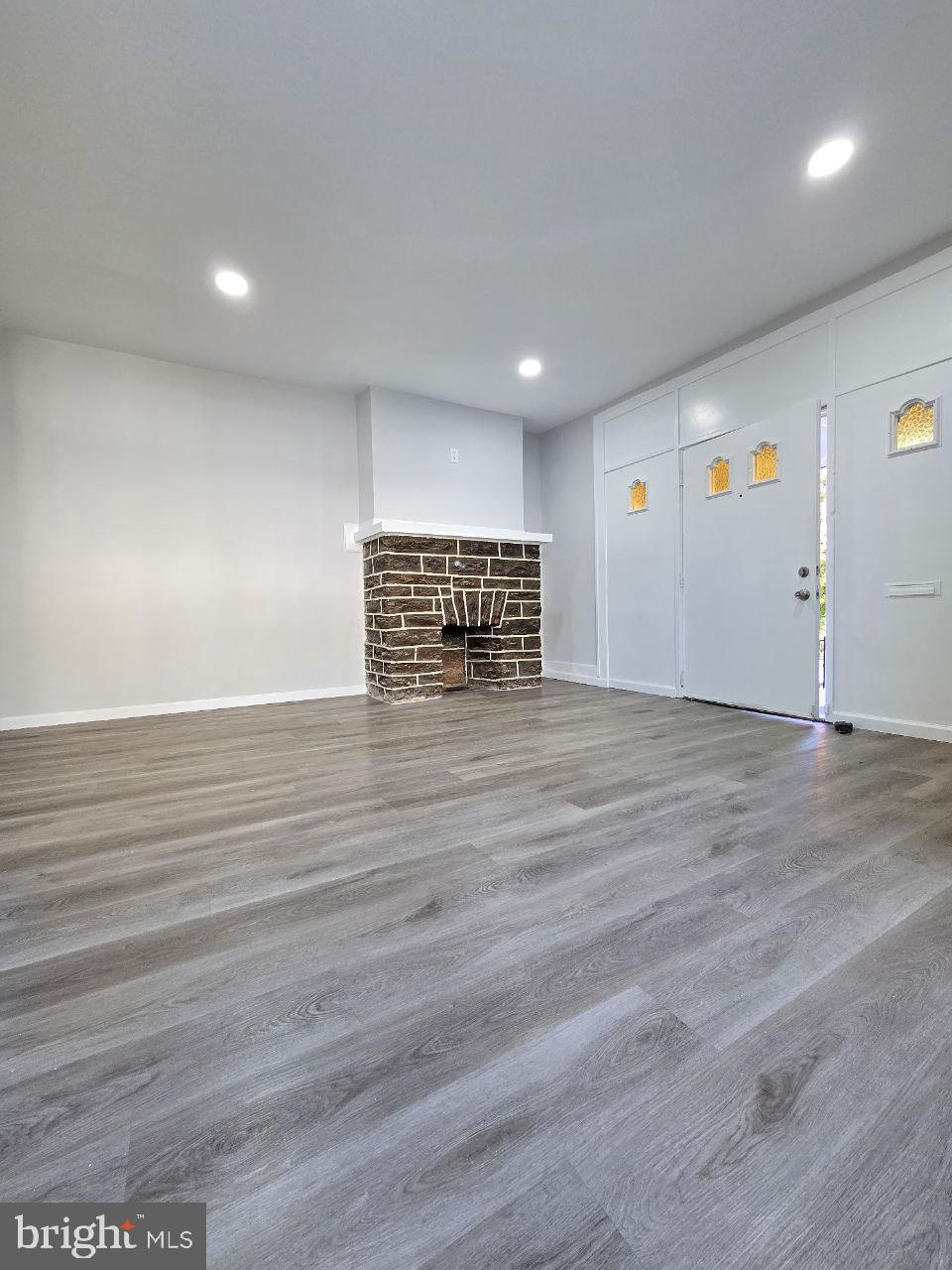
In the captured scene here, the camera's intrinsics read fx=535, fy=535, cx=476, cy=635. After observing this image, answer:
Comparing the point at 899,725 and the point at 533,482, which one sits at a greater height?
the point at 533,482

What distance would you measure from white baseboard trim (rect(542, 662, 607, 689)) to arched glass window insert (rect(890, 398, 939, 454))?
274cm

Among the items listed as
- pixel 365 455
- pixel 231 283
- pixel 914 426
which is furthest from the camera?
pixel 365 455

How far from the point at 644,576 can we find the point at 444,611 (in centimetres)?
169

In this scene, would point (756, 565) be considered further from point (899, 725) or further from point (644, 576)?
point (899, 725)

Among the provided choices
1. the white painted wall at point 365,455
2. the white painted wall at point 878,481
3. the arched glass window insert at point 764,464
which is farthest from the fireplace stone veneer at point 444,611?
the white painted wall at point 878,481

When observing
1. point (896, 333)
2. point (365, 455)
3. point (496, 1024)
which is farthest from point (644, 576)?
point (496, 1024)

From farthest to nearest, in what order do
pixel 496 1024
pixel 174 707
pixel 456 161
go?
pixel 174 707 → pixel 456 161 → pixel 496 1024

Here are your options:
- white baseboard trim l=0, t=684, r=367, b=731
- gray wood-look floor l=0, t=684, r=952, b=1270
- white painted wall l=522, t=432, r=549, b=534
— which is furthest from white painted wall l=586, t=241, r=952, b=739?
white baseboard trim l=0, t=684, r=367, b=731

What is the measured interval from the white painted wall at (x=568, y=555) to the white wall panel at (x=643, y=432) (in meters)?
0.36

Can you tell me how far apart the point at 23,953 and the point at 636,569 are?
169 inches

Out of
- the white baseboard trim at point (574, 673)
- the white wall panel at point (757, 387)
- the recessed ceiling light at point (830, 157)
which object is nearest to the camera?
the recessed ceiling light at point (830, 157)

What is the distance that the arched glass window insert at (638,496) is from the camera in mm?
4422

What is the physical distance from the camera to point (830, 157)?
86.4 inches

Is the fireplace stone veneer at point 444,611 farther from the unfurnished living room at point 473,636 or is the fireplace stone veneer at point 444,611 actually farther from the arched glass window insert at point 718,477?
the arched glass window insert at point 718,477
